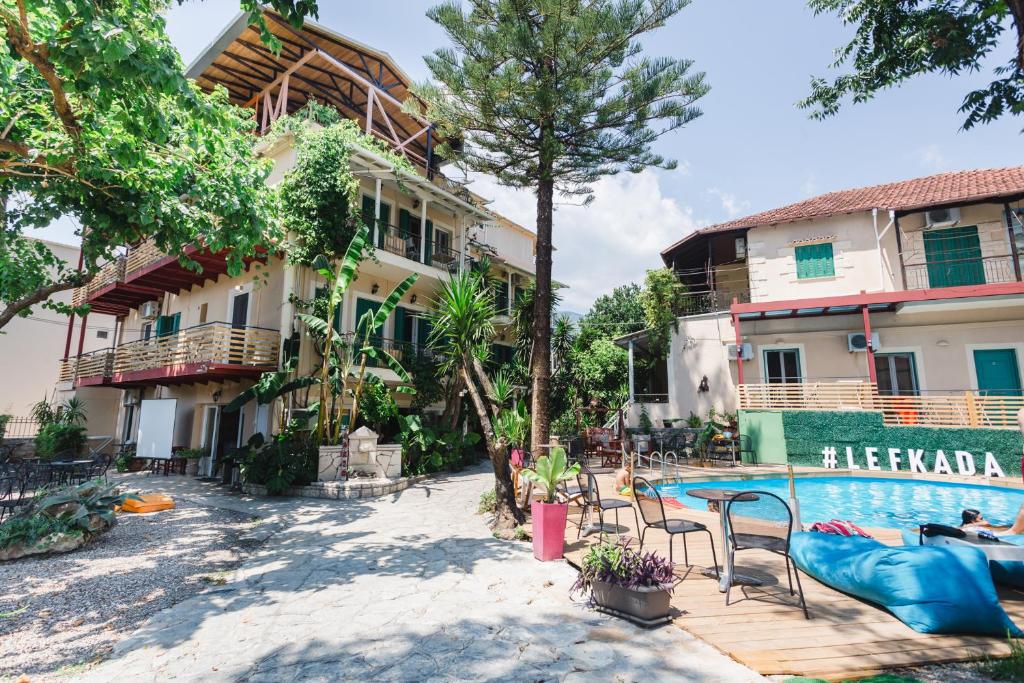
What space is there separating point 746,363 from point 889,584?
14.5m

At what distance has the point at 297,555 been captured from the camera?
22.2 feet

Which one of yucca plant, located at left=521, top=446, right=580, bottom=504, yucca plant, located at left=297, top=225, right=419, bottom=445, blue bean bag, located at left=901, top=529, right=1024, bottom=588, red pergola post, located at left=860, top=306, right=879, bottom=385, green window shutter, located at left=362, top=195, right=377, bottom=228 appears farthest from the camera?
green window shutter, located at left=362, top=195, right=377, bottom=228

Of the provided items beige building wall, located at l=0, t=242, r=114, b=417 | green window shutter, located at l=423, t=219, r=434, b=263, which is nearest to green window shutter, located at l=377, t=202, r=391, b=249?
green window shutter, located at l=423, t=219, r=434, b=263

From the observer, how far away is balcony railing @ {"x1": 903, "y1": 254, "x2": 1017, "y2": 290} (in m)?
15.4

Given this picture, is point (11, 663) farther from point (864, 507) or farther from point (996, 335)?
point (996, 335)

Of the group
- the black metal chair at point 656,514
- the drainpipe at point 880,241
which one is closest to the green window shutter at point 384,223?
the black metal chair at point 656,514

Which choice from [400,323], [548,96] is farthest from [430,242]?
[548,96]

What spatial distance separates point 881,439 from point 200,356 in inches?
809

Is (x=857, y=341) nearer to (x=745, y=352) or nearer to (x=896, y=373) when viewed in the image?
(x=896, y=373)

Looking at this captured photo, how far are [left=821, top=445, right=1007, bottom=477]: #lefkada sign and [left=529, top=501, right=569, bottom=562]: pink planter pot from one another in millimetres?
11955

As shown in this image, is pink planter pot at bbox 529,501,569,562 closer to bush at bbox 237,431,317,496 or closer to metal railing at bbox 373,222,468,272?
bush at bbox 237,431,317,496

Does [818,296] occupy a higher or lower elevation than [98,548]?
higher

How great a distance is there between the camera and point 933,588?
3.87m

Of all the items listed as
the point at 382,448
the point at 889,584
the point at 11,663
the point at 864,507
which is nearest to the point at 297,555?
the point at 11,663
